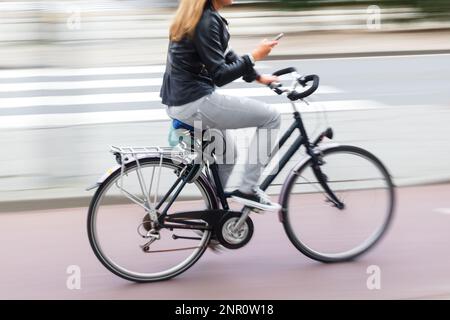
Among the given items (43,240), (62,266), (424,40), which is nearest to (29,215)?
(43,240)

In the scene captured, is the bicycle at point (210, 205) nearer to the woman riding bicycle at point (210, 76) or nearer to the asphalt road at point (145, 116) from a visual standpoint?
Result: the woman riding bicycle at point (210, 76)

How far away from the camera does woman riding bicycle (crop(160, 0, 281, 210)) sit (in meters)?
4.36

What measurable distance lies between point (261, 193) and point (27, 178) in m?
2.96

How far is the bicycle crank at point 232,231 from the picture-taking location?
4.71 m

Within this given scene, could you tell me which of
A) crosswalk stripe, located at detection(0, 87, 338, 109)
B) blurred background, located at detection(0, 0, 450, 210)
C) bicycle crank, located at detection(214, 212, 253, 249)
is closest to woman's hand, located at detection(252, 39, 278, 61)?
bicycle crank, located at detection(214, 212, 253, 249)

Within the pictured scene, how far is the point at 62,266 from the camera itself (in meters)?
4.98

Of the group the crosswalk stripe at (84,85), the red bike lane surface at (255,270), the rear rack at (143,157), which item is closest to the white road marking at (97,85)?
the crosswalk stripe at (84,85)

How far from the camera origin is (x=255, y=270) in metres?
4.88

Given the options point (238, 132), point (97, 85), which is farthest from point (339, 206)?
point (97, 85)

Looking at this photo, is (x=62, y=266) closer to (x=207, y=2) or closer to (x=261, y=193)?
(x=261, y=193)

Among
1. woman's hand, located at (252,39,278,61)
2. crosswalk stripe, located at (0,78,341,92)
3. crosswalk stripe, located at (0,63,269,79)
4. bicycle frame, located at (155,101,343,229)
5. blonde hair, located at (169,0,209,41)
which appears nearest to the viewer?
blonde hair, located at (169,0,209,41)

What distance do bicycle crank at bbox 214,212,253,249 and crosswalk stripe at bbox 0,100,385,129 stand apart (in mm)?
4480

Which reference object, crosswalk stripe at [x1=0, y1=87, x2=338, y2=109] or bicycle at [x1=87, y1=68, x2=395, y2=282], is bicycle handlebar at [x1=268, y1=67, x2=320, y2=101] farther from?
crosswalk stripe at [x1=0, y1=87, x2=338, y2=109]

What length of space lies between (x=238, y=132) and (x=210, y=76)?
0.49 meters
